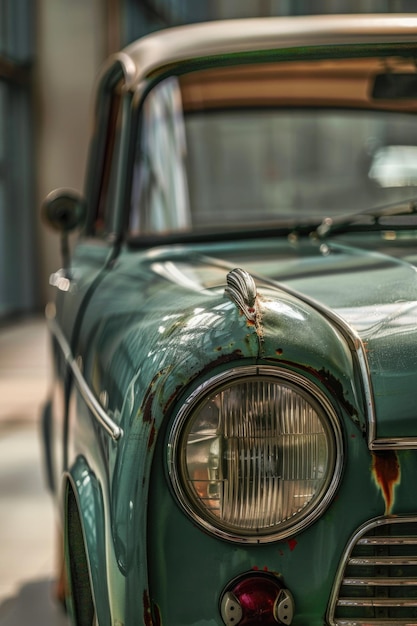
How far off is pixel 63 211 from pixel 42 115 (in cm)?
1066

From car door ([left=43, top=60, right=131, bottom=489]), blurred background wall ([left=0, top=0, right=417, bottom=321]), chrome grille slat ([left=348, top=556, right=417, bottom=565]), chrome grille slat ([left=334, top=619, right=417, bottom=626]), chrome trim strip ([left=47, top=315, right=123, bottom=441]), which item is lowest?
chrome grille slat ([left=334, top=619, right=417, bottom=626])

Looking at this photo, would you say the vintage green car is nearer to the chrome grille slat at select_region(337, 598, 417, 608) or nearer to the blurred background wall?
the chrome grille slat at select_region(337, 598, 417, 608)

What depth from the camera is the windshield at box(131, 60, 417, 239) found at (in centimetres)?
269

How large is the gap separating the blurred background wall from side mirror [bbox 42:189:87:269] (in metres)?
9.79

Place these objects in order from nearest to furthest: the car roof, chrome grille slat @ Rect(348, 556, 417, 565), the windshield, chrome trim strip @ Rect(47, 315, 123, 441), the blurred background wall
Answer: chrome grille slat @ Rect(348, 556, 417, 565) → chrome trim strip @ Rect(47, 315, 123, 441) → the car roof → the windshield → the blurred background wall

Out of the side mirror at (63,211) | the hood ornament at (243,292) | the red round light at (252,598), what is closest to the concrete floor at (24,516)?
the side mirror at (63,211)

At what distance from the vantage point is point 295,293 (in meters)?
1.74

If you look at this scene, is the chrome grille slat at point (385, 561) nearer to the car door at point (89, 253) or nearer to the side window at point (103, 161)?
the car door at point (89, 253)

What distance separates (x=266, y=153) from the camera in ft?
11.7

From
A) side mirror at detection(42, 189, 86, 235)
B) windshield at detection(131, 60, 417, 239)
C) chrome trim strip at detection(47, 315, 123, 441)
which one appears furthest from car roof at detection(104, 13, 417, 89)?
chrome trim strip at detection(47, 315, 123, 441)

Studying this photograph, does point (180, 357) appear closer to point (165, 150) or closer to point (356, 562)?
point (356, 562)

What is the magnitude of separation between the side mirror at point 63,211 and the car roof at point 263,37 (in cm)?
51

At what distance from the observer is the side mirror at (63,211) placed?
119 inches

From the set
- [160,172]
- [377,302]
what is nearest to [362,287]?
[377,302]
